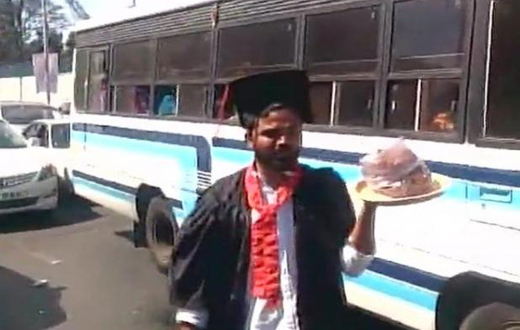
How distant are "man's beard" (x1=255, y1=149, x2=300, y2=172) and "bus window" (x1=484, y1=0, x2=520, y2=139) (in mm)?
2285

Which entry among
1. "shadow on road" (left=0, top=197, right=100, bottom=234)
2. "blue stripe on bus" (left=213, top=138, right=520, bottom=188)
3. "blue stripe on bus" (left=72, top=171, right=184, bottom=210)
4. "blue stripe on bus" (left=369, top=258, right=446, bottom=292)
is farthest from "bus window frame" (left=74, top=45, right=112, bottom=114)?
"blue stripe on bus" (left=369, top=258, right=446, bottom=292)

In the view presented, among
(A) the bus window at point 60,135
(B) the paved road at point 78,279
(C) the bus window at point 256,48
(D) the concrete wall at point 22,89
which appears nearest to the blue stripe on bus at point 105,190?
(B) the paved road at point 78,279

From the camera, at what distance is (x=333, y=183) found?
110 inches

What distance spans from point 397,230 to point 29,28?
57570 millimetres

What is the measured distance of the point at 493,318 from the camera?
485cm

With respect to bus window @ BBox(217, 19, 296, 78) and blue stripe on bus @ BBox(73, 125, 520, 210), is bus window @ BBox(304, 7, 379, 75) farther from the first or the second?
blue stripe on bus @ BBox(73, 125, 520, 210)

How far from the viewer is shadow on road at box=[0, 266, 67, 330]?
7258 millimetres

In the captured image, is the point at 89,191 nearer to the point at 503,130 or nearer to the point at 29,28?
the point at 503,130

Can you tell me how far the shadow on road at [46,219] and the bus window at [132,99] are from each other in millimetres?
2985

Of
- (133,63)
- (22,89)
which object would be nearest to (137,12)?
(133,63)

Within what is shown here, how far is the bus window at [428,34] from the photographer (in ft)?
16.7

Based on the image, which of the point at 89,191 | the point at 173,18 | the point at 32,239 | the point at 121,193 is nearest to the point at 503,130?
the point at 173,18

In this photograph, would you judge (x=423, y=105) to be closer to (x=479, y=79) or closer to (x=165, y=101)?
(x=479, y=79)

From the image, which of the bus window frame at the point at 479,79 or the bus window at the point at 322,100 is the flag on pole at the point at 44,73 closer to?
the bus window at the point at 322,100
